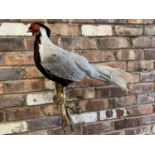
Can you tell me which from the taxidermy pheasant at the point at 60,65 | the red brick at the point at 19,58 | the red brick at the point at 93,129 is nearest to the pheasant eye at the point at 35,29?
the taxidermy pheasant at the point at 60,65

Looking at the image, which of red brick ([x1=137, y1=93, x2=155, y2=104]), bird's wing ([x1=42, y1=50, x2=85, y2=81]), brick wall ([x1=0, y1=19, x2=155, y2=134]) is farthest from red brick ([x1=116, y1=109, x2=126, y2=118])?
bird's wing ([x1=42, y1=50, x2=85, y2=81])

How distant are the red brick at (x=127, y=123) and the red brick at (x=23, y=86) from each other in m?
0.47

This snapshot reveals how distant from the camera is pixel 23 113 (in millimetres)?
1469

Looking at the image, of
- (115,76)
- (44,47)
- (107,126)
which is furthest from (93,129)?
(44,47)

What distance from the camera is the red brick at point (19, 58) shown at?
1400 millimetres

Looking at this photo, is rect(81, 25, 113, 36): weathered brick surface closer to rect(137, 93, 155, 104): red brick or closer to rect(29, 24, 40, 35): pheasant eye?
rect(29, 24, 40, 35): pheasant eye

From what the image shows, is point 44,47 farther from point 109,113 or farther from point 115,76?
point 109,113

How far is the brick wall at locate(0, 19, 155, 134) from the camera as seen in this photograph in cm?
142

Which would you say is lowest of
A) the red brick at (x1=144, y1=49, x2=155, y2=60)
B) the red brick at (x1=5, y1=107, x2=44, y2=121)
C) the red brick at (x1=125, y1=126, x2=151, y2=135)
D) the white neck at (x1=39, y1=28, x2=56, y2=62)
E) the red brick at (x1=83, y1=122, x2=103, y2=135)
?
the red brick at (x1=125, y1=126, x2=151, y2=135)

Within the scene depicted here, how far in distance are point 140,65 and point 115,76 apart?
6.3 inches

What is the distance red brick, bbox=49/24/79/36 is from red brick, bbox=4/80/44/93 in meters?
0.26

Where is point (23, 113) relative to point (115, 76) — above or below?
below
